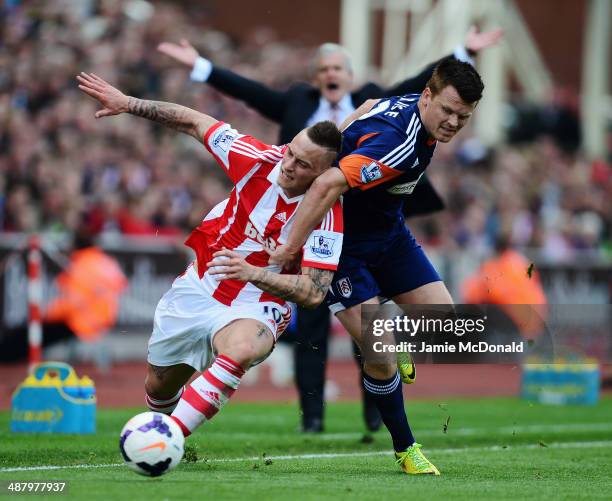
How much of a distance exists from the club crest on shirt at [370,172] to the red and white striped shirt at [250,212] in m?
0.22

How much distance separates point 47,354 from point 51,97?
11.2 ft

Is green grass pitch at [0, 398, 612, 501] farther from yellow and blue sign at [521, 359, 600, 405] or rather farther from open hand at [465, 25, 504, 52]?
open hand at [465, 25, 504, 52]

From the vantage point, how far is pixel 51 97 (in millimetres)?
16562

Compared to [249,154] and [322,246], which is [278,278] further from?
[249,154]

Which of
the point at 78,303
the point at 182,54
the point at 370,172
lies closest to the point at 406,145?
the point at 370,172

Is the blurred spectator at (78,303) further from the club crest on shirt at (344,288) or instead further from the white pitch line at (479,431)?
the club crest on shirt at (344,288)

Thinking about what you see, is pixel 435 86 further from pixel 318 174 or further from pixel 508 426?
pixel 508 426

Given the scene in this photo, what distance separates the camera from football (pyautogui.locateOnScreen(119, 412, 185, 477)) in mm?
6391

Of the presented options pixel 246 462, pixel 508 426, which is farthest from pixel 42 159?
pixel 246 462

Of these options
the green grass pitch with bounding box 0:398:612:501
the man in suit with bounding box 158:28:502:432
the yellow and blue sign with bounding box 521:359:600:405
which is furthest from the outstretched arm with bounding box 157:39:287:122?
the yellow and blue sign with bounding box 521:359:600:405

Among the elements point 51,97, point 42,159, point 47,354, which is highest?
point 51,97

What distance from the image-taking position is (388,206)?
776 cm

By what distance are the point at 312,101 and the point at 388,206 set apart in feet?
9.67

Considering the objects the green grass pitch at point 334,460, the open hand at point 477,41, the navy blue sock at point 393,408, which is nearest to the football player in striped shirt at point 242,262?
the green grass pitch at point 334,460
